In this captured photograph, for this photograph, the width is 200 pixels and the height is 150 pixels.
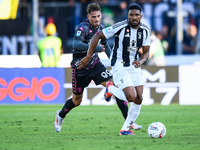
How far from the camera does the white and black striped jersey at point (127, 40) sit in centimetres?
664

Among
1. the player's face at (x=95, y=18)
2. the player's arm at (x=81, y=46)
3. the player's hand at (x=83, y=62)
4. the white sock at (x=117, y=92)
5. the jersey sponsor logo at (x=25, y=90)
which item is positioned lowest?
the jersey sponsor logo at (x=25, y=90)

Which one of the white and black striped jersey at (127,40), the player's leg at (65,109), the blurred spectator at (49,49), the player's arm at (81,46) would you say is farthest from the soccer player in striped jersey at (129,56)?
the blurred spectator at (49,49)

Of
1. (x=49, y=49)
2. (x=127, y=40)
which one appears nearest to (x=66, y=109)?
(x=127, y=40)

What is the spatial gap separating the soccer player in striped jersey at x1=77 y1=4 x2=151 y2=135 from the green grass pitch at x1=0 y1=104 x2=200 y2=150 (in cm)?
47

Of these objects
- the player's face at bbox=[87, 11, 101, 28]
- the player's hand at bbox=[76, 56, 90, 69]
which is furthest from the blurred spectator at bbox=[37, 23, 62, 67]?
the player's hand at bbox=[76, 56, 90, 69]

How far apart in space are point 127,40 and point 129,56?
0.79 ft

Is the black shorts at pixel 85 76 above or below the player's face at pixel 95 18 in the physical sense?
below

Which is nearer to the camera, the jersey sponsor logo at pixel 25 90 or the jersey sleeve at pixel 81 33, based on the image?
the jersey sleeve at pixel 81 33

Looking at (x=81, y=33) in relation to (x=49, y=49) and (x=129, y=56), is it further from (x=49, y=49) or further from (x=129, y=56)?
(x=49, y=49)

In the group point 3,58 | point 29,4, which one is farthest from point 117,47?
point 29,4

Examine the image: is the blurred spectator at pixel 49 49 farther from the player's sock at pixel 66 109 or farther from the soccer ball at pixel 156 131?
the soccer ball at pixel 156 131

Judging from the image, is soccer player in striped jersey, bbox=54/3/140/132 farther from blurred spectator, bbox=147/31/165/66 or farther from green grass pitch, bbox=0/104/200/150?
blurred spectator, bbox=147/31/165/66

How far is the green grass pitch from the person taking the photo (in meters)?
5.69

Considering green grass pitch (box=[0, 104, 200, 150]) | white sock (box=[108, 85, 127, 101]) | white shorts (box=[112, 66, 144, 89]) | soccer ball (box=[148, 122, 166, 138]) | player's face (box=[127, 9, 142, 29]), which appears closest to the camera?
green grass pitch (box=[0, 104, 200, 150])
